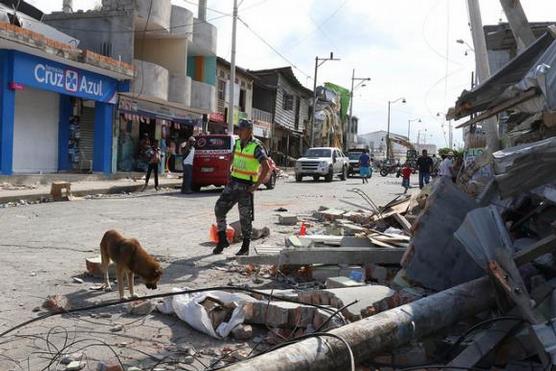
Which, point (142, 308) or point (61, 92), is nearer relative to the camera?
point (142, 308)

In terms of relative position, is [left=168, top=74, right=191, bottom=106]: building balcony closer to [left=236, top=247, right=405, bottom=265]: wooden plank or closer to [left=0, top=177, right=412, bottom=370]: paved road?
[left=0, top=177, right=412, bottom=370]: paved road

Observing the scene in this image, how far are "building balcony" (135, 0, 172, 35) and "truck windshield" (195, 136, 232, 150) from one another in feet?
23.0

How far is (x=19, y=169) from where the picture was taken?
19.3 meters

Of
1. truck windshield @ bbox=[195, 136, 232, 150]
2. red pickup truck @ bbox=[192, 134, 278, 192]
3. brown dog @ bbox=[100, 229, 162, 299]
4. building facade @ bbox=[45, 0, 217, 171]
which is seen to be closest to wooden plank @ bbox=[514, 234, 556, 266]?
brown dog @ bbox=[100, 229, 162, 299]

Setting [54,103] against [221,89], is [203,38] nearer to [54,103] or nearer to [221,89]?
[221,89]

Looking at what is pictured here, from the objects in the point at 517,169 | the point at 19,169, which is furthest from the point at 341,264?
the point at 19,169

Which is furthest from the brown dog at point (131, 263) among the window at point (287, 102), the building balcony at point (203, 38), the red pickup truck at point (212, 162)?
the window at point (287, 102)

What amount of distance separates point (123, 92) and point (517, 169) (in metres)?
20.6

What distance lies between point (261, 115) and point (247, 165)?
1433 inches

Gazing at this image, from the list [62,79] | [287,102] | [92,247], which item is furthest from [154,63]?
[287,102]

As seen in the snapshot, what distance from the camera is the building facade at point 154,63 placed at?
2241 cm

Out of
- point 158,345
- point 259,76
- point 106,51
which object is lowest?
point 158,345

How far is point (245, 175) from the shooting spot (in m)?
7.32

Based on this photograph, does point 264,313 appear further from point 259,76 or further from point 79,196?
point 259,76
